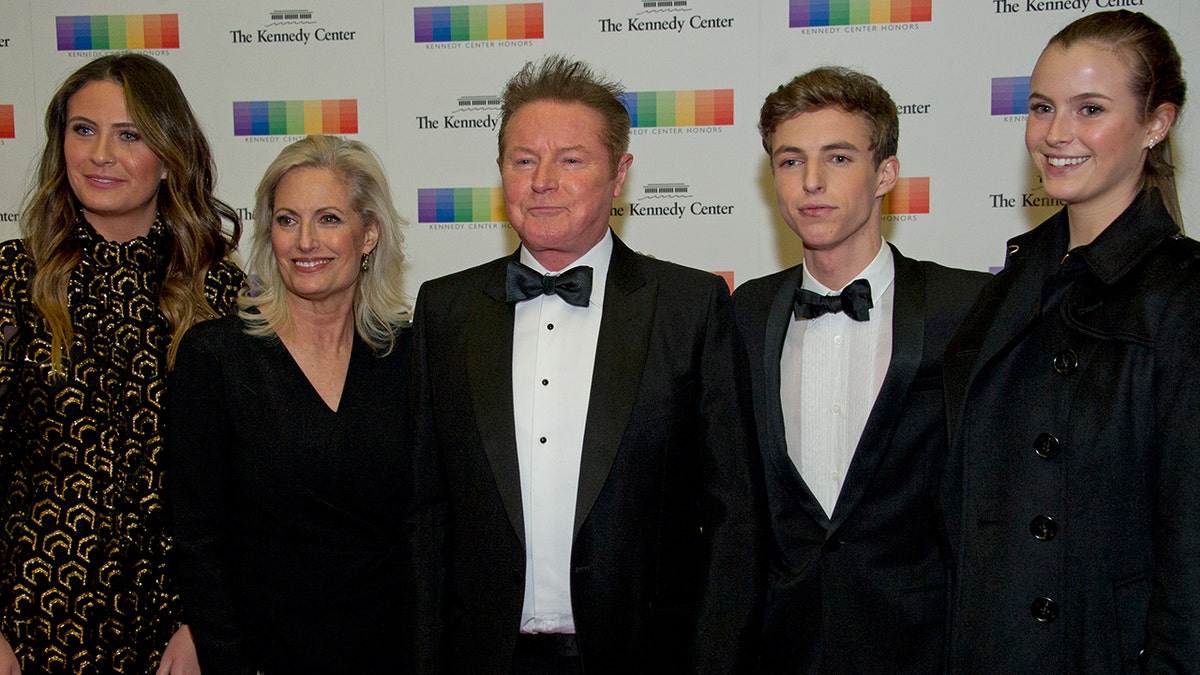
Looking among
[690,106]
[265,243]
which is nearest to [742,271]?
[690,106]

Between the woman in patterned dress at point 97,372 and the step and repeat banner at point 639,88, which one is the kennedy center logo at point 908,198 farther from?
the woman in patterned dress at point 97,372

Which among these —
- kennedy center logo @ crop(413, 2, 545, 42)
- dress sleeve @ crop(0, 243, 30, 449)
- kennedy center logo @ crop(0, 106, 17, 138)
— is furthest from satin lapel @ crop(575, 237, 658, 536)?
kennedy center logo @ crop(0, 106, 17, 138)

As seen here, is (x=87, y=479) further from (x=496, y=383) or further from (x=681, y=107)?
(x=681, y=107)

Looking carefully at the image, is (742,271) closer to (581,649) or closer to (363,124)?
(363,124)

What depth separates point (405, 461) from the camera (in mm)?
2436

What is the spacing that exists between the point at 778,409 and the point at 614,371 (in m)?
0.47

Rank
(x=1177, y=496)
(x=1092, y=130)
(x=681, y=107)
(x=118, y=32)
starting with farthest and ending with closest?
1. (x=118, y=32)
2. (x=681, y=107)
3. (x=1092, y=130)
4. (x=1177, y=496)

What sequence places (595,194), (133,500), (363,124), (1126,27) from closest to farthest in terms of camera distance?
(1126,27) < (595,194) < (133,500) < (363,124)

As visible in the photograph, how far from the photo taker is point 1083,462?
1760 millimetres

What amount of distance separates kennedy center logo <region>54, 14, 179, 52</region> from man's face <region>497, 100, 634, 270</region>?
2610 mm

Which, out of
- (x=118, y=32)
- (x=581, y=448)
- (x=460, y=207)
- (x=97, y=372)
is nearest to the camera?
(x=581, y=448)

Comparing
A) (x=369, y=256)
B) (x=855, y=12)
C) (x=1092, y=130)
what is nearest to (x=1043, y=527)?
(x=1092, y=130)

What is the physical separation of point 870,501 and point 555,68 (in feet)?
4.09

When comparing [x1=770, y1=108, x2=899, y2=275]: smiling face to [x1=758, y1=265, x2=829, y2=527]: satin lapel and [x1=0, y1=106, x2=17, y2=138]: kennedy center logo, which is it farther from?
[x1=0, y1=106, x2=17, y2=138]: kennedy center logo
